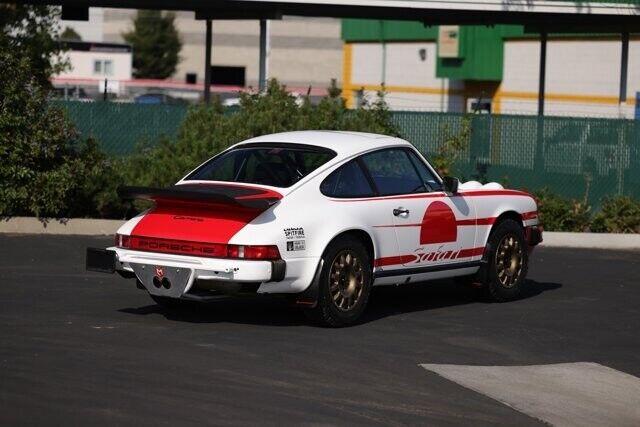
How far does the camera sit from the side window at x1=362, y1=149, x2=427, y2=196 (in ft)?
38.7

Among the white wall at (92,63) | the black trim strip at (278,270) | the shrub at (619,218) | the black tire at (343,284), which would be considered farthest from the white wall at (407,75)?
the black trim strip at (278,270)

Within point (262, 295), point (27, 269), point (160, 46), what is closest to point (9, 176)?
point (27, 269)

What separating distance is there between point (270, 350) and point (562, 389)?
7.12 ft

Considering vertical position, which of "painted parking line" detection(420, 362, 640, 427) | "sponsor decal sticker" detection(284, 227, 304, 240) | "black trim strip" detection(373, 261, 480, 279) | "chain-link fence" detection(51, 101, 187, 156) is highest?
"chain-link fence" detection(51, 101, 187, 156)

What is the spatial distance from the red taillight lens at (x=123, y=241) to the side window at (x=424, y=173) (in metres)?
2.82

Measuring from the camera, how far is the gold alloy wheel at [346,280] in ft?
36.2

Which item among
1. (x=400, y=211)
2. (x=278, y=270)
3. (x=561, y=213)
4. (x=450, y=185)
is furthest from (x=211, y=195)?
(x=561, y=213)

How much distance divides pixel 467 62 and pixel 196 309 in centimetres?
3796

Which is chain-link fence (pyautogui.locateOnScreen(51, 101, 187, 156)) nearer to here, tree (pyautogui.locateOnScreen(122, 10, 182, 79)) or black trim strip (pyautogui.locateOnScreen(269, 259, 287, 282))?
black trim strip (pyautogui.locateOnScreen(269, 259, 287, 282))

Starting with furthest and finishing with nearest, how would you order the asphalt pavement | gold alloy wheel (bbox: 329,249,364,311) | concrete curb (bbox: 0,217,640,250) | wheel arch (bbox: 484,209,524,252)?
1. concrete curb (bbox: 0,217,640,250)
2. wheel arch (bbox: 484,209,524,252)
3. gold alloy wheel (bbox: 329,249,364,311)
4. the asphalt pavement

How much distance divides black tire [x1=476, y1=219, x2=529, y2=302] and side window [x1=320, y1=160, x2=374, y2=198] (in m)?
1.77

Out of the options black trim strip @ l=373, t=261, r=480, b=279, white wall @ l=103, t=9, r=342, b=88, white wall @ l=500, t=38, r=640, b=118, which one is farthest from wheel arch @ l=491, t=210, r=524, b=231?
white wall @ l=103, t=9, r=342, b=88

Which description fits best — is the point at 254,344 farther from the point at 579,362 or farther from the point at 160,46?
the point at 160,46

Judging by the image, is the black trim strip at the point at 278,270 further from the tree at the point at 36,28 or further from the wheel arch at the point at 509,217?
the tree at the point at 36,28
